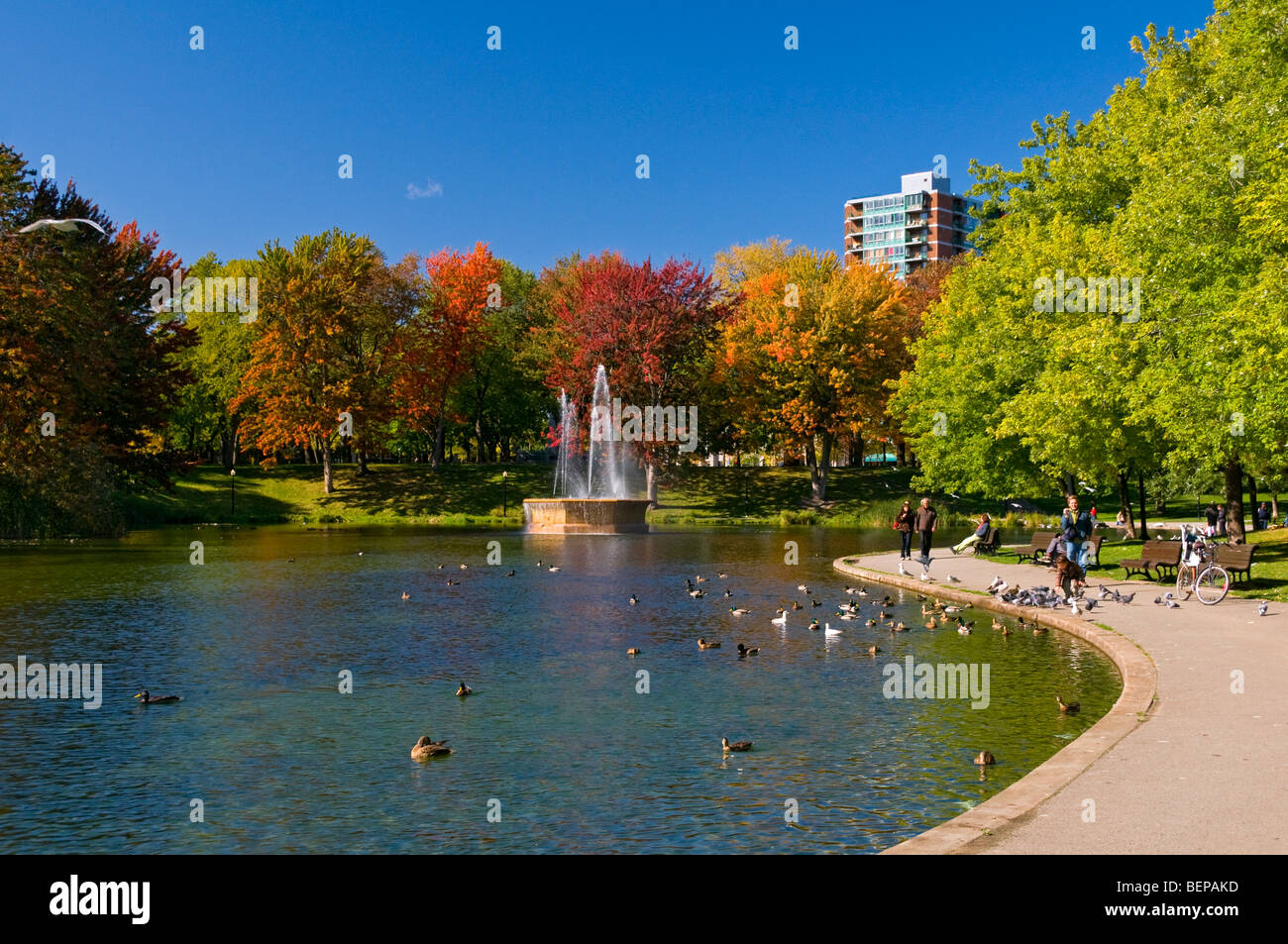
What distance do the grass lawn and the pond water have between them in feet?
22.1

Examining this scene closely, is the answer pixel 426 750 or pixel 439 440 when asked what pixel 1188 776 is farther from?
pixel 439 440

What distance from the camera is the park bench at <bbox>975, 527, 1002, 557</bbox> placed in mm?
35438

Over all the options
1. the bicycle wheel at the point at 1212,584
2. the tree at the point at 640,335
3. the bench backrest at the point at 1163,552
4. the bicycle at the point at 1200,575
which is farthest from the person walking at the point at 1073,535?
the tree at the point at 640,335

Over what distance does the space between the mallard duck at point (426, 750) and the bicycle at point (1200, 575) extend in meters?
16.9

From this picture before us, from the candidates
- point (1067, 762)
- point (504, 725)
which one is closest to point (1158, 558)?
point (1067, 762)

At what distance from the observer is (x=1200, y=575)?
69.6 ft

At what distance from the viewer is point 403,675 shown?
14.7 m

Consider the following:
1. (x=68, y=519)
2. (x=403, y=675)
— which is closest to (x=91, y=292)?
(x=68, y=519)

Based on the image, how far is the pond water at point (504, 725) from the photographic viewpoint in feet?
27.0

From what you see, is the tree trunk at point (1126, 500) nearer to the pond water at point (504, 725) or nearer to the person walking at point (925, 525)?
the person walking at point (925, 525)

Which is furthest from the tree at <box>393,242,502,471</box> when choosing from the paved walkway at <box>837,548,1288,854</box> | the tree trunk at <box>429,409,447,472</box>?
the paved walkway at <box>837,548,1288,854</box>

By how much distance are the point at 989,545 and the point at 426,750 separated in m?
28.8

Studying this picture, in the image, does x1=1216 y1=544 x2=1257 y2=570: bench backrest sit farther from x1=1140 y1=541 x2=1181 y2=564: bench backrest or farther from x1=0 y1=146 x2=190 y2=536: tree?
x1=0 y1=146 x2=190 y2=536: tree
